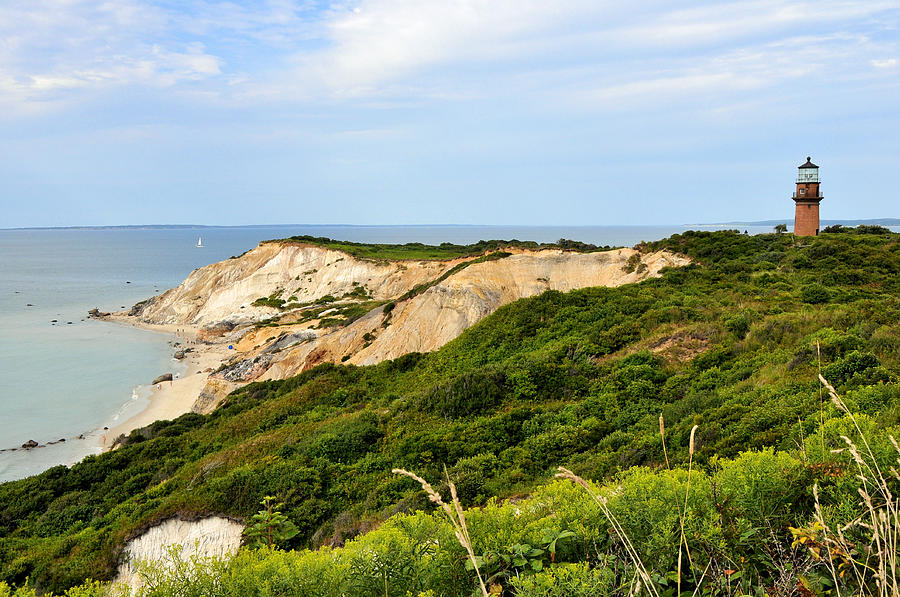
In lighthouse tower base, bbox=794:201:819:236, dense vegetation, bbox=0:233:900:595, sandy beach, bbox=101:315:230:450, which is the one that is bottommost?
sandy beach, bbox=101:315:230:450

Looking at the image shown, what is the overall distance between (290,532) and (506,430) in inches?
221

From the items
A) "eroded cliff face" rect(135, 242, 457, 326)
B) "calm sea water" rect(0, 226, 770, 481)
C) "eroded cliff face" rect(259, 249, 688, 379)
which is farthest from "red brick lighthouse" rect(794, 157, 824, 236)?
"calm sea water" rect(0, 226, 770, 481)

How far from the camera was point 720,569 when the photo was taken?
3918 mm

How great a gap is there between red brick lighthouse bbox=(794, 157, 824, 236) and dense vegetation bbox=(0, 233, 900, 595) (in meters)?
15.3

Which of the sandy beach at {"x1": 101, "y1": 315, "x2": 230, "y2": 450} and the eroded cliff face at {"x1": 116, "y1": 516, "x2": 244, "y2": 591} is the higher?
the eroded cliff face at {"x1": 116, "y1": 516, "x2": 244, "y2": 591}

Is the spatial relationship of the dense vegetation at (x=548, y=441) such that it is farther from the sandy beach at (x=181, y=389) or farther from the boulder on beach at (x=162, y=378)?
the boulder on beach at (x=162, y=378)

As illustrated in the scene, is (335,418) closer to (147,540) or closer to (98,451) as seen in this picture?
(147,540)

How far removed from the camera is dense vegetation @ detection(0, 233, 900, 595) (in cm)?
456

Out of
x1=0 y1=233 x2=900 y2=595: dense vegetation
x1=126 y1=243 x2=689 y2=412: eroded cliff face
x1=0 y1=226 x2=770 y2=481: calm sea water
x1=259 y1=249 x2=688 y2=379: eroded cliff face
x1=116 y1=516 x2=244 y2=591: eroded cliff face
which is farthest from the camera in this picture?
x1=126 y1=243 x2=689 y2=412: eroded cliff face

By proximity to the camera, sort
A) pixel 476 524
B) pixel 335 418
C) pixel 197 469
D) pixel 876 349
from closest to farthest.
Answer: pixel 476 524, pixel 876 349, pixel 197 469, pixel 335 418

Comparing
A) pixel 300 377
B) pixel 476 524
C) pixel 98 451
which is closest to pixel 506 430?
pixel 476 524

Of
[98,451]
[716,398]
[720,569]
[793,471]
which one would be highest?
[793,471]

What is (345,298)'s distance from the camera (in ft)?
190

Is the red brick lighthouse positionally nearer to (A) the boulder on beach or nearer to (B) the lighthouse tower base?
(B) the lighthouse tower base
